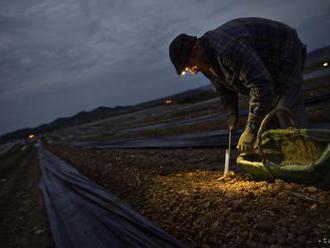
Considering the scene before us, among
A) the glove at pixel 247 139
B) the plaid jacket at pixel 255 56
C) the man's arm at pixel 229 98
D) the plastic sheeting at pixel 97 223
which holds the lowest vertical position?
the plastic sheeting at pixel 97 223

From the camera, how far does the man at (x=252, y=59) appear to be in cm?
246

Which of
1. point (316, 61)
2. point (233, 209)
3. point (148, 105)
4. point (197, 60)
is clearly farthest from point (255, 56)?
point (148, 105)

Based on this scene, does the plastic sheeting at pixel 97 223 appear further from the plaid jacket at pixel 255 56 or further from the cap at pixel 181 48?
the cap at pixel 181 48

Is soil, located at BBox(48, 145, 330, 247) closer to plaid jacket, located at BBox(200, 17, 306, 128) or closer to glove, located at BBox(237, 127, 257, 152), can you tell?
glove, located at BBox(237, 127, 257, 152)

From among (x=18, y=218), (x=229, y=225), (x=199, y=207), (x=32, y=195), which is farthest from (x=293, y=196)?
(x=32, y=195)

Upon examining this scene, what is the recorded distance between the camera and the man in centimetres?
246

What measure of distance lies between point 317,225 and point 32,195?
5905 millimetres

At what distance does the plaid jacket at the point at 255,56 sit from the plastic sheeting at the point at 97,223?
1485mm

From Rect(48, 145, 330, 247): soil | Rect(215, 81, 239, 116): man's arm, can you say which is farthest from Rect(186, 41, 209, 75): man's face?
Rect(48, 145, 330, 247): soil

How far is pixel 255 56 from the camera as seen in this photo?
8.02ft

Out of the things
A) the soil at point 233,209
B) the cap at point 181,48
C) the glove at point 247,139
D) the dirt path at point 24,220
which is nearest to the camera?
the soil at point 233,209

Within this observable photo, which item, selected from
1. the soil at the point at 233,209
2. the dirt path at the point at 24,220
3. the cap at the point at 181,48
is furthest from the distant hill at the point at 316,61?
the cap at the point at 181,48

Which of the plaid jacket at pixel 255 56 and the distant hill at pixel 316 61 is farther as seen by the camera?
the distant hill at pixel 316 61

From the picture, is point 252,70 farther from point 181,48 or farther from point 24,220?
point 24,220
